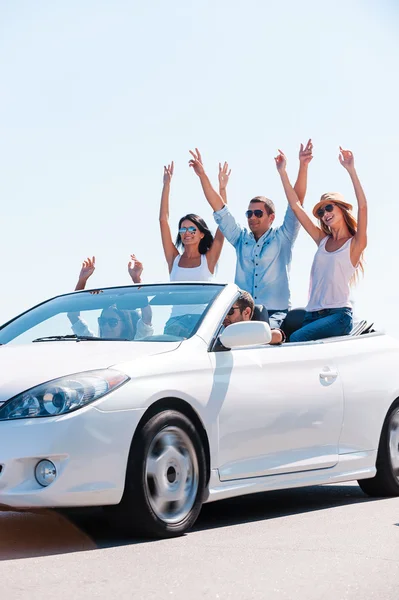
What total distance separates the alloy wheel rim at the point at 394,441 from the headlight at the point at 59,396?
3633 mm

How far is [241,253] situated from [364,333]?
164 centimetres

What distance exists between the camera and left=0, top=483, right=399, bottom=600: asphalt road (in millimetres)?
5012

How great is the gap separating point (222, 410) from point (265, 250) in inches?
141

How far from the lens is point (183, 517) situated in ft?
22.1

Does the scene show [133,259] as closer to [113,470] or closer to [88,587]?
[113,470]

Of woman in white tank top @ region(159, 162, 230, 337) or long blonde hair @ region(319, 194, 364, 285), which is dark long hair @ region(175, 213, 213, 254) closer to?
woman in white tank top @ region(159, 162, 230, 337)

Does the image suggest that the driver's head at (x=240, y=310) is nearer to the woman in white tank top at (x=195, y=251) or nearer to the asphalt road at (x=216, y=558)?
the asphalt road at (x=216, y=558)

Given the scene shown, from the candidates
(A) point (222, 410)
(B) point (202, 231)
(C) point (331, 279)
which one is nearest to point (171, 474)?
(A) point (222, 410)

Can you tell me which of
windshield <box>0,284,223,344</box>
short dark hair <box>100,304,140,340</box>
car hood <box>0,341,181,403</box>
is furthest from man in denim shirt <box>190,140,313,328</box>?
car hood <box>0,341,181,403</box>

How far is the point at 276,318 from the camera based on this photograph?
9.68m

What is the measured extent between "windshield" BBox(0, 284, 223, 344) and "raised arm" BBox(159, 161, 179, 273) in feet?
9.66

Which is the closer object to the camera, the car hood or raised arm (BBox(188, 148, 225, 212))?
the car hood

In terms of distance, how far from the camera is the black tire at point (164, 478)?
6387 mm

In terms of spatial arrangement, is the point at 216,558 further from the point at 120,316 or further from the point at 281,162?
the point at 281,162
